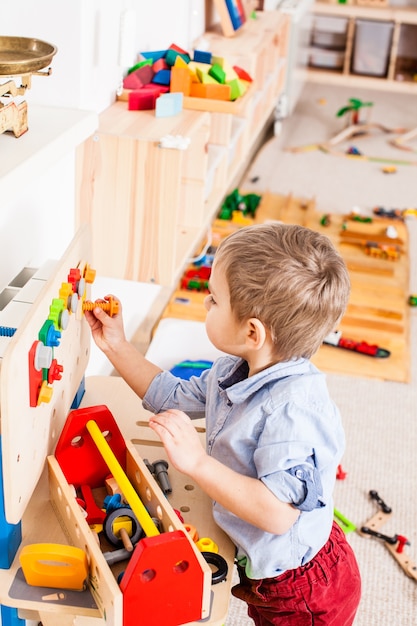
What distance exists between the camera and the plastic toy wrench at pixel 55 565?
0.81 metres

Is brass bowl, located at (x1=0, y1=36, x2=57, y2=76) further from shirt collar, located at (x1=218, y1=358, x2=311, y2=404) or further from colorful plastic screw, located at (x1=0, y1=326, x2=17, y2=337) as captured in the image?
shirt collar, located at (x1=218, y1=358, x2=311, y2=404)

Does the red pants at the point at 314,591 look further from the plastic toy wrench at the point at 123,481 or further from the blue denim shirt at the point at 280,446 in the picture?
A: the plastic toy wrench at the point at 123,481

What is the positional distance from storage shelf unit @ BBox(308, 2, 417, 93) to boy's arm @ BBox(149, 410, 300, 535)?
443cm

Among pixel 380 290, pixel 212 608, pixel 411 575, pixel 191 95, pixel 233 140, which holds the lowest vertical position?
pixel 411 575

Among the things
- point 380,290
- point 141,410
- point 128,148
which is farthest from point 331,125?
point 141,410

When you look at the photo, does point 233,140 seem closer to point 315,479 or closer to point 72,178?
point 72,178

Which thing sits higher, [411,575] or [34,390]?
[34,390]

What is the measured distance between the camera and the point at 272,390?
92cm

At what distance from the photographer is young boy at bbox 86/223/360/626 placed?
87 centimetres

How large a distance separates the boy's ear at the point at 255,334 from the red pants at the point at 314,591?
30 centimetres

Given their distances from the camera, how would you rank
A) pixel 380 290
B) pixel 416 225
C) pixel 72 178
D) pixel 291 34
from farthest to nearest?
pixel 291 34 < pixel 416 225 < pixel 380 290 < pixel 72 178

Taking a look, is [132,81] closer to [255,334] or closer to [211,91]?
[211,91]

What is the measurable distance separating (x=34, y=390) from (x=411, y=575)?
3.38ft

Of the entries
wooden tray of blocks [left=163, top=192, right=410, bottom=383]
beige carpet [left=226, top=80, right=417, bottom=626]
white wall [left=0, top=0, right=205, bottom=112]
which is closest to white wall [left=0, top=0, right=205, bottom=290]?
white wall [left=0, top=0, right=205, bottom=112]
